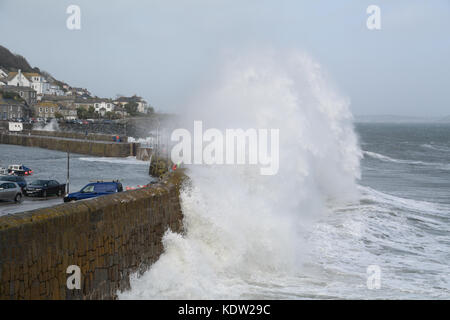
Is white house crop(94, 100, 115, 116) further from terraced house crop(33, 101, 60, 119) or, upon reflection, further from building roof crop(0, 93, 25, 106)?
building roof crop(0, 93, 25, 106)

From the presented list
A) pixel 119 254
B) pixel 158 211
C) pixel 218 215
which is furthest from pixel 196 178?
pixel 119 254

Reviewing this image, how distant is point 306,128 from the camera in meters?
21.5

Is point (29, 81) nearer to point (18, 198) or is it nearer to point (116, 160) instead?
point (116, 160)

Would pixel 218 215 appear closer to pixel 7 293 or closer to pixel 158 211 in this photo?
pixel 158 211

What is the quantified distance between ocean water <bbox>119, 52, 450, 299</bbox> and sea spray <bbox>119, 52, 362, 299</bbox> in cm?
3

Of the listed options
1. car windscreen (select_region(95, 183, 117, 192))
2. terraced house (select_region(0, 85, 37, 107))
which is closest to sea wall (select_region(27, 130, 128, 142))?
car windscreen (select_region(95, 183, 117, 192))

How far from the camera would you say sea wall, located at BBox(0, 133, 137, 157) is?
163 feet

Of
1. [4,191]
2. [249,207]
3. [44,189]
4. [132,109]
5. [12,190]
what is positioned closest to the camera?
[249,207]

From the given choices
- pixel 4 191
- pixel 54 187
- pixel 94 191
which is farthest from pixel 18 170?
pixel 94 191

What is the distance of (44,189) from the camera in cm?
2023

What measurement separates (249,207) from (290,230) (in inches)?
58.5

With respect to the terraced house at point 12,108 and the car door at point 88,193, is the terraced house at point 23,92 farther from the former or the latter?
the car door at point 88,193

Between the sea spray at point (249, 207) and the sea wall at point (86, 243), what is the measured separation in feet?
1.63

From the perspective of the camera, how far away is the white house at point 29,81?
127 metres
